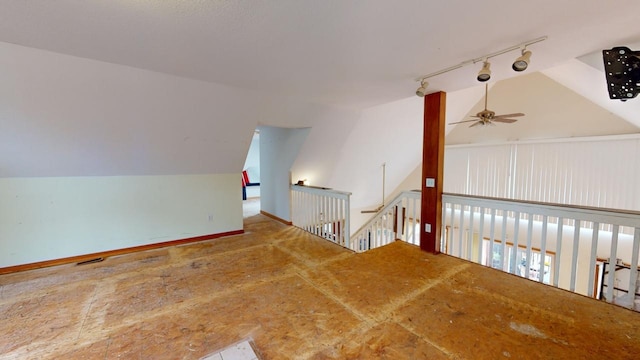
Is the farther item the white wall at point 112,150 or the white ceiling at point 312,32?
the white wall at point 112,150

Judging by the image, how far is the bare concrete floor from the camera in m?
1.61

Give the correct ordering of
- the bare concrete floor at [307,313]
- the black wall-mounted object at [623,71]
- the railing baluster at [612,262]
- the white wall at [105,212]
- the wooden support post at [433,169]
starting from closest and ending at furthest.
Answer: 1. the bare concrete floor at [307,313]
2. the black wall-mounted object at [623,71]
3. the railing baluster at [612,262]
4. the white wall at [105,212]
5. the wooden support post at [433,169]

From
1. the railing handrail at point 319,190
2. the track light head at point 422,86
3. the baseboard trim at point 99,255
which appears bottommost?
the baseboard trim at point 99,255

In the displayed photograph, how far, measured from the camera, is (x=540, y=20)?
1645 mm

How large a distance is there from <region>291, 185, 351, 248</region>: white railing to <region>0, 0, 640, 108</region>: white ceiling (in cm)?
212

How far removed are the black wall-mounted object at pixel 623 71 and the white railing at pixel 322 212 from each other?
111 inches

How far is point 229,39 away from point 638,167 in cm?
719

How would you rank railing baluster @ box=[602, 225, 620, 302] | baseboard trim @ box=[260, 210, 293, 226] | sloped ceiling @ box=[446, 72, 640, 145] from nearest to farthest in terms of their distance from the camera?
railing baluster @ box=[602, 225, 620, 302]
sloped ceiling @ box=[446, 72, 640, 145]
baseboard trim @ box=[260, 210, 293, 226]

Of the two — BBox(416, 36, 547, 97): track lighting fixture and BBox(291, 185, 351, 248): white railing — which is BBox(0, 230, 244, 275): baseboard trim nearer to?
BBox(291, 185, 351, 248): white railing

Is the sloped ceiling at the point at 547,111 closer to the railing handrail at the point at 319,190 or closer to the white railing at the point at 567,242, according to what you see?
the white railing at the point at 567,242

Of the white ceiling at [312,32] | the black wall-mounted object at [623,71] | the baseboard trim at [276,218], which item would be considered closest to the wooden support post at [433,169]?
the white ceiling at [312,32]

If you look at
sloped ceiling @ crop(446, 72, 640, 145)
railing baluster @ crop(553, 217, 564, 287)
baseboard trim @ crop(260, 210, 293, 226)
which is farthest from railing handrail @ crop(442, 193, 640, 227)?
sloped ceiling @ crop(446, 72, 640, 145)

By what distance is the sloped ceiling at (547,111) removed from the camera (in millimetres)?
4633

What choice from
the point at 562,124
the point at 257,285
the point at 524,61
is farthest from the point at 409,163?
the point at 257,285
